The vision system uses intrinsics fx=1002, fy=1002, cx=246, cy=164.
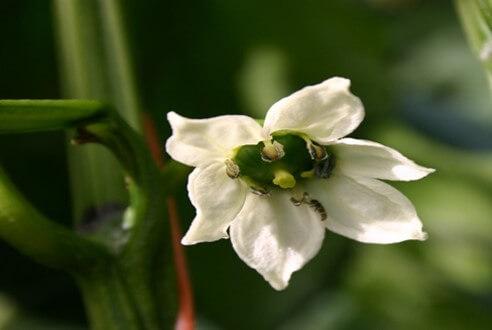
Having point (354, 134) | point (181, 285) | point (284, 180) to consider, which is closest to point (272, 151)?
point (284, 180)

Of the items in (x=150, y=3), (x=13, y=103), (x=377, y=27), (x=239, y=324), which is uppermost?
(x=13, y=103)

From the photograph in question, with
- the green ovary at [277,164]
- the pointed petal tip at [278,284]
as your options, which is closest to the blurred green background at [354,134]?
the green ovary at [277,164]

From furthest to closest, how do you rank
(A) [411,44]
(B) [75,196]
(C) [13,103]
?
(A) [411,44]
(B) [75,196]
(C) [13,103]

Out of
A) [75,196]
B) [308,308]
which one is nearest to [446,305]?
[308,308]

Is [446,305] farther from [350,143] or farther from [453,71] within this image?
[350,143]

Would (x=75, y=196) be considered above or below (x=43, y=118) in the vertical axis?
below

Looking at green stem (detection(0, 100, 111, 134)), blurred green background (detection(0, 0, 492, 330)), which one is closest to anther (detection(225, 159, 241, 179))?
green stem (detection(0, 100, 111, 134))
